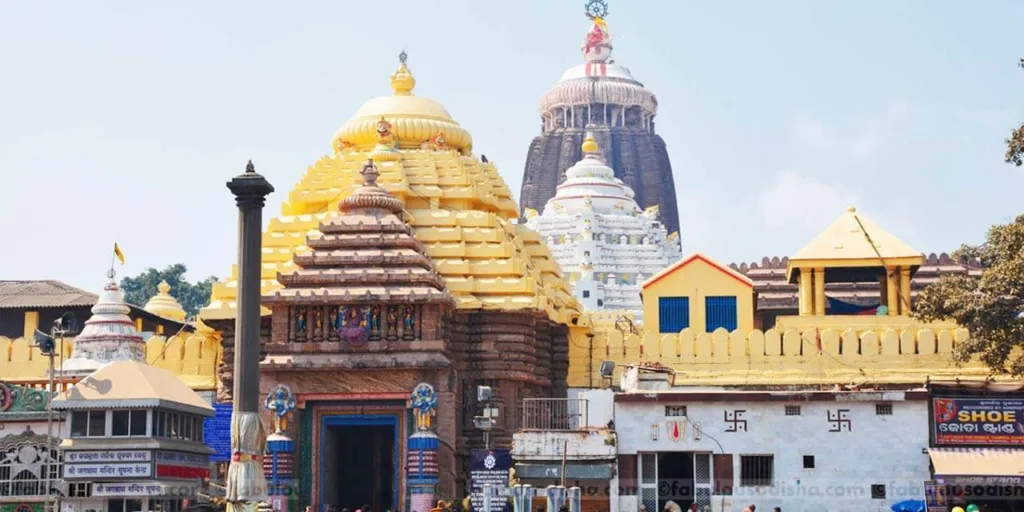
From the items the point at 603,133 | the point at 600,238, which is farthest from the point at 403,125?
the point at 603,133

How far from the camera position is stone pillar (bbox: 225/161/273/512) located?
41.7 m

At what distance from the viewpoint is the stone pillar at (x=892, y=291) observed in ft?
183

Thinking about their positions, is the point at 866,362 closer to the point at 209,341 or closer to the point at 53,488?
the point at 209,341

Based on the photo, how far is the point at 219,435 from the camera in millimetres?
51438

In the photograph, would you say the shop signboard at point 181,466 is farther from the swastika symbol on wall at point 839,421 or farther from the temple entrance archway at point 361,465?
the swastika symbol on wall at point 839,421

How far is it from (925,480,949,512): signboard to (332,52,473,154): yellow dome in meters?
19.9

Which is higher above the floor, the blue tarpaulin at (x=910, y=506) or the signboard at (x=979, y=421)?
the signboard at (x=979, y=421)

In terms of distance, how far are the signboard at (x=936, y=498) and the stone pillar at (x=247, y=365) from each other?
13158 mm

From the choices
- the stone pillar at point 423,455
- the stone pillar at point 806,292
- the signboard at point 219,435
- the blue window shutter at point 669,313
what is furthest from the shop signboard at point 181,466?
the stone pillar at point 806,292

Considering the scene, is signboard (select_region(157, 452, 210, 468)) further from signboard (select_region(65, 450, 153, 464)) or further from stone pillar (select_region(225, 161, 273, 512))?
stone pillar (select_region(225, 161, 273, 512))

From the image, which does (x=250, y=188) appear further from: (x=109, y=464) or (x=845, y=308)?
(x=845, y=308)

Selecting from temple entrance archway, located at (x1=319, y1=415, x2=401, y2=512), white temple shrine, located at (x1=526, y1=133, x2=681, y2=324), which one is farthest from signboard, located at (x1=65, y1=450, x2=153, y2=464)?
white temple shrine, located at (x1=526, y1=133, x2=681, y2=324)

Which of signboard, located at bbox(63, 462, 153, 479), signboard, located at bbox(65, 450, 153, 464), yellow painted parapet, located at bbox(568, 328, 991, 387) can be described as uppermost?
yellow painted parapet, located at bbox(568, 328, 991, 387)

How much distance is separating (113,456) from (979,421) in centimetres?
1737
